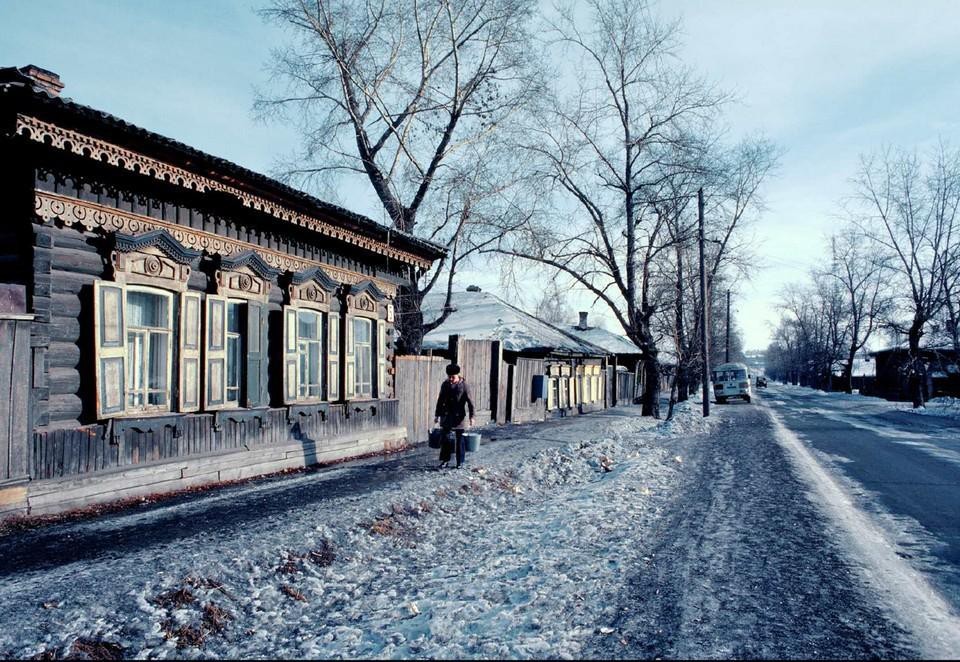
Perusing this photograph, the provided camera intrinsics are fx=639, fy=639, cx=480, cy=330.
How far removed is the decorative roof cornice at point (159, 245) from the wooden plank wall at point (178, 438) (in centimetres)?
207

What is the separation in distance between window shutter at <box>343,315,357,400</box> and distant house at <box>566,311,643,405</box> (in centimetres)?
2476

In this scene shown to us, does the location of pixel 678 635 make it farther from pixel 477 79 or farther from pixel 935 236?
pixel 935 236

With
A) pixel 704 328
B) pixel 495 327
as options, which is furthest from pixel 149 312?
pixel 704 328

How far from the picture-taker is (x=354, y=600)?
486 cm

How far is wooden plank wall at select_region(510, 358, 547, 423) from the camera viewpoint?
2097 cm

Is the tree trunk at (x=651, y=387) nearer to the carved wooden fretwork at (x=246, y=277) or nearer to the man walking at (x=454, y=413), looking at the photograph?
the man walking at (x=454, y=413)

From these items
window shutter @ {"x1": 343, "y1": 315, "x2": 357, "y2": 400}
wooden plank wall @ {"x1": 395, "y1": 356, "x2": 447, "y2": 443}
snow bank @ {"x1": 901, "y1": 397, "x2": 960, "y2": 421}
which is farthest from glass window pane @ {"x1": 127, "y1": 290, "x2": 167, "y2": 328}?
snow bank @ {"x1": 901, "y1": 397, "x2": 960, "y2": 421}

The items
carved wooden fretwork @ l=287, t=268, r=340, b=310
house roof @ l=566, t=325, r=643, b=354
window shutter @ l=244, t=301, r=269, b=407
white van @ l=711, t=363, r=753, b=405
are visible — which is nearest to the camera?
window shutter @ l=244, t=301, r=269, b=407

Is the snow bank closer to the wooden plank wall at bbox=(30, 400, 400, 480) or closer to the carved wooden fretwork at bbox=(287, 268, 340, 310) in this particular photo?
the wooden plank wall at bbox=(30, 400, 400, 480)

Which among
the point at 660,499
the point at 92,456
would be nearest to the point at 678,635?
the point at 660,499

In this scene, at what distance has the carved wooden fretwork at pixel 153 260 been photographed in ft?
24.7

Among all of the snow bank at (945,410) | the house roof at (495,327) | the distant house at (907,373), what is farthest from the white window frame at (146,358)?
the distant house at (907,373)

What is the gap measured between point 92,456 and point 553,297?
2021 centimetres

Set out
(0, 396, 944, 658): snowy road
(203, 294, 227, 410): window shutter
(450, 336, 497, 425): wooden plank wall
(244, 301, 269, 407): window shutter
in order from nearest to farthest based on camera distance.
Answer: (0, 396, 944, 658): snowy road
(203, 294, 227, 410): window shutter
(244, 301, 269, 407): window shutter
(450, 336, 497, 425): wooden plank wall
